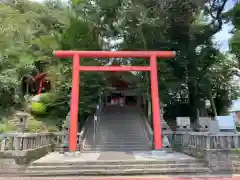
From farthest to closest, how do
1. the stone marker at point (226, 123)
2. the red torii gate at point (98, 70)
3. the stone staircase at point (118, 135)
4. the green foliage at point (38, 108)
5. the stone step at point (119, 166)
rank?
1. the green foliage at point (38, 108)
2. the stone staircase at point (118, 135)
3. the stone marker at point (226, 123)
4. the red torii gate at point (98, 70)
5. the stone step at point (119, 166)

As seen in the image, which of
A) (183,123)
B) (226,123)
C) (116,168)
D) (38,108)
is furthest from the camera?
(38,108)

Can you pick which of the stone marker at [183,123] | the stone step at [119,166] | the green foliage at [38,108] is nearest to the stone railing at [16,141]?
the stone step at [119,166]

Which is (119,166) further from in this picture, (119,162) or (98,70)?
(98,70)

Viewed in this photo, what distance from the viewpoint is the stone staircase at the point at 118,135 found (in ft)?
31.0

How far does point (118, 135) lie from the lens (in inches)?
413

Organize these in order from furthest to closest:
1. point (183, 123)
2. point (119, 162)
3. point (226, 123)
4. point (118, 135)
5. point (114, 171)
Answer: point (118, 135) < point (183, 123) < point (226, 123) < point (119, 162) < point (114, 171)

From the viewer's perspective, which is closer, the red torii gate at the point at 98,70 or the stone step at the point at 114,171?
the stone step at the point at 114,171

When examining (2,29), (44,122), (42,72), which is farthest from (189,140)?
(2,29)

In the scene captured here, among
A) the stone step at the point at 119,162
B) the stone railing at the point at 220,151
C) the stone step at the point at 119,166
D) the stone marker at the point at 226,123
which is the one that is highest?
the stone marker at the point at 226,123

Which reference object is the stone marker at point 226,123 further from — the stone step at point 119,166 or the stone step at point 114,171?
the stone step at point 114,171

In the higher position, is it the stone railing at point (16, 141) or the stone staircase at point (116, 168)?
the stone railing at point (16, 141)

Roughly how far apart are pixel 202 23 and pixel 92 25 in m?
7.40

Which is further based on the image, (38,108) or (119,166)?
(38,108)

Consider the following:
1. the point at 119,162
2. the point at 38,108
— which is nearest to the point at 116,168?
the point at 119,162
